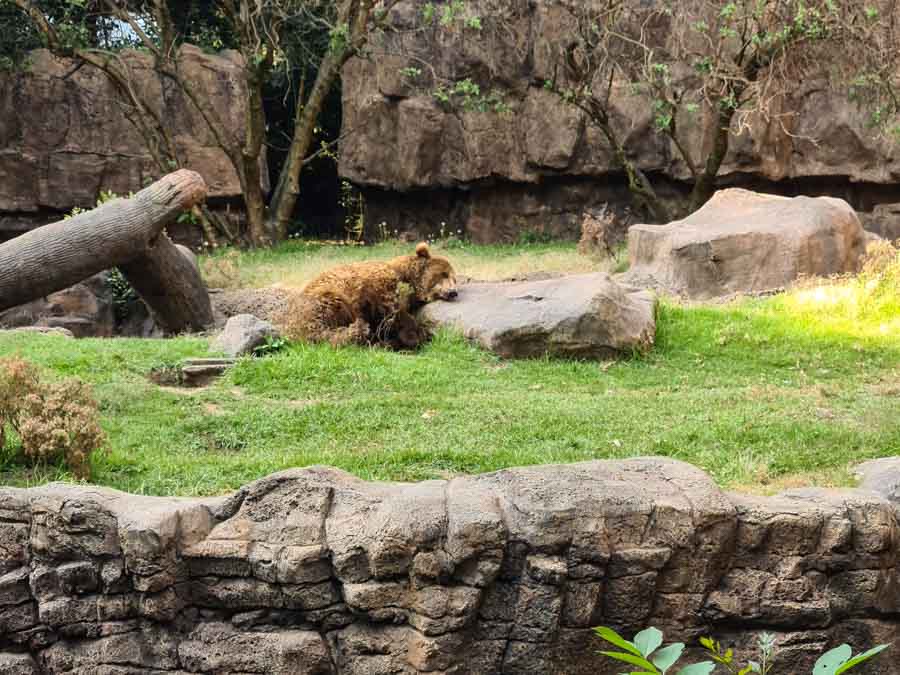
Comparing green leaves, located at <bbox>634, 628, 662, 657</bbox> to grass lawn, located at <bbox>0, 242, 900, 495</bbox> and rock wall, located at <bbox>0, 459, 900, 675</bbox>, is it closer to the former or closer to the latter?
rock wall, located at <bbox>0, 459, 900, 675</bbox>

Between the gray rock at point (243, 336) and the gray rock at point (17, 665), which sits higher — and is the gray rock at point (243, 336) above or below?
above

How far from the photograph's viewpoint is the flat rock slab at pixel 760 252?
40.4 feet

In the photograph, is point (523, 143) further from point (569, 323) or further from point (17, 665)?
point (17, 665)

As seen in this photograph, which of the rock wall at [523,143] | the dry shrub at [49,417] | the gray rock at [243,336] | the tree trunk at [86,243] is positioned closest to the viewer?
the dry shrub at [49,417]

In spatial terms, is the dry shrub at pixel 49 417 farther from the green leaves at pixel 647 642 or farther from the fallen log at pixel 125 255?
the green leaves at pixel 647 642

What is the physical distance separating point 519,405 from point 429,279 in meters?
3.24

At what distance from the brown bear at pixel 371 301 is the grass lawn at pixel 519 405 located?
0.30m

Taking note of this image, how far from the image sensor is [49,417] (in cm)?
644

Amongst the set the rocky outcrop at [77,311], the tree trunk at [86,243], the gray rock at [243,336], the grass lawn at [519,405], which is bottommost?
the rocky outcrop at [77,311]

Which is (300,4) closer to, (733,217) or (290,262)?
(290,262)

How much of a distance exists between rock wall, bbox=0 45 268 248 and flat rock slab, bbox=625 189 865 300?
991 cm

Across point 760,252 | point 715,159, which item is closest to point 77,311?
point 760,252

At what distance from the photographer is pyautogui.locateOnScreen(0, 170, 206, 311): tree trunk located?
10.4m

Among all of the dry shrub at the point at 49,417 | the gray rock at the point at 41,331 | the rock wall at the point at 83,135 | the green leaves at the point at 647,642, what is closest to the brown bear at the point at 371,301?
the gray rock at the point at 41,331
